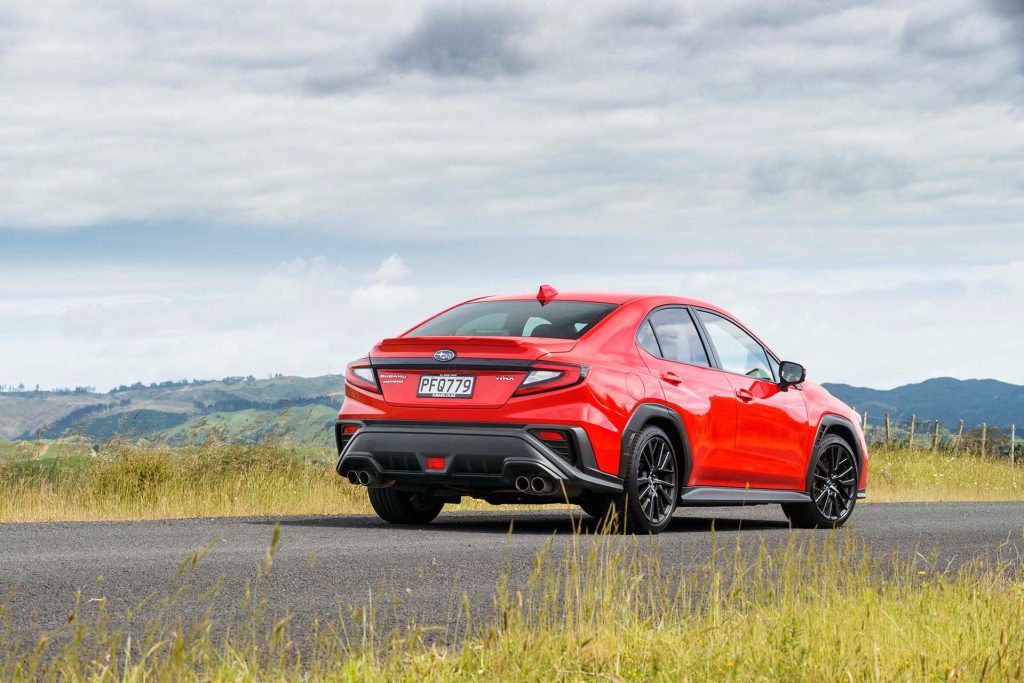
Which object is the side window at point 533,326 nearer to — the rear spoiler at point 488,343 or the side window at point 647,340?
the rear spoiler at point 488,343

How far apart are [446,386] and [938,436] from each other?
28.1m

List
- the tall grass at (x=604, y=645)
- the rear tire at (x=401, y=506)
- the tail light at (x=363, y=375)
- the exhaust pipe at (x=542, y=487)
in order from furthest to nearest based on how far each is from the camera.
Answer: the rear tire at (x=401, y=506) → the tail light at (x=363, y=375) → the exhaust pipe at (x=542, y=487) → the tall grass at (x=604, y=645)

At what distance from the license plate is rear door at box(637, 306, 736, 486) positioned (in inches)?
53.3

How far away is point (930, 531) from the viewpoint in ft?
36.9

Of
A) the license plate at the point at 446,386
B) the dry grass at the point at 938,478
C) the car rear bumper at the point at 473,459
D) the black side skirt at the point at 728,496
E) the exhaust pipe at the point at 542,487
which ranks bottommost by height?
the dry grass at the point at 938,478

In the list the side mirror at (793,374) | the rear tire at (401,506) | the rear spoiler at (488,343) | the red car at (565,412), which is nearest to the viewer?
the red car at (565,412)

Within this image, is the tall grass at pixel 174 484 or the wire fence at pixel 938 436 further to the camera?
the wire fence at pixel 938 436

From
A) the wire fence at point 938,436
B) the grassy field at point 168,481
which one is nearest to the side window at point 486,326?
the grassy field at point 168,481

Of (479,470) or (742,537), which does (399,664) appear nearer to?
(479,470)

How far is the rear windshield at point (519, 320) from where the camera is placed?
952 cm

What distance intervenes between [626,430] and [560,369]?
644 millimetres

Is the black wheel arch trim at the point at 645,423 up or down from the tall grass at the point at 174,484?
up

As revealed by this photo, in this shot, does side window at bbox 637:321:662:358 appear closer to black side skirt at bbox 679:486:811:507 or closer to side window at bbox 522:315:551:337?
side window at bbox 522:315:551:337

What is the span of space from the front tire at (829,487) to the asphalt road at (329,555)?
20 cm
